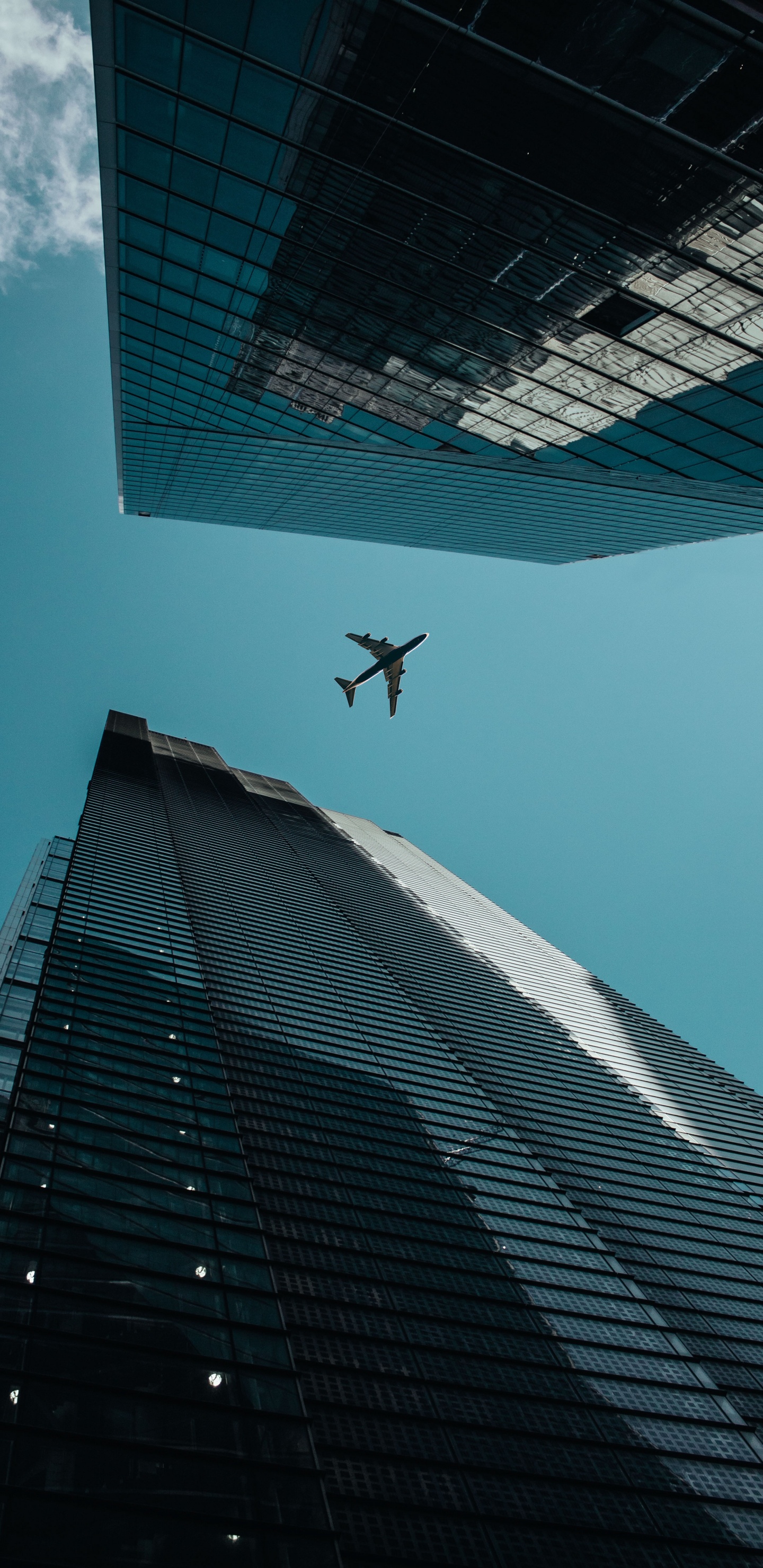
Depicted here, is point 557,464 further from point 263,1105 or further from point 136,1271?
point 136,1271

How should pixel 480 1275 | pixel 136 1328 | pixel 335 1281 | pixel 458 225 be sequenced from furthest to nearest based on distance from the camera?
pixel 480 1275 → pixel 335 1281 → pixel 458 225 → pixel 136 1328

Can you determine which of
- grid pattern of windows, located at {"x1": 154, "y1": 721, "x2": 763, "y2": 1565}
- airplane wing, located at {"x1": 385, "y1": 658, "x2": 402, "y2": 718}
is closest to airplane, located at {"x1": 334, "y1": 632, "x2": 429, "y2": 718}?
airplane wing, located at {"x1": 385, "y1": 658, "x2": 402, "y2": 718}

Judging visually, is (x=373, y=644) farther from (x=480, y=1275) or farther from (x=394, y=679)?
(x=480, y=1275)

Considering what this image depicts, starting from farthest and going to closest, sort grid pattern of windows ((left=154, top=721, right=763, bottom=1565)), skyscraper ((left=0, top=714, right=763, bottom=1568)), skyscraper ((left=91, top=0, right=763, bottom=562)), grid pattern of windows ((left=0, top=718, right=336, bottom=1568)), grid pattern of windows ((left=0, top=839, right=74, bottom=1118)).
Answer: grid pattern of windows ((left=0, top=839, right=74, bottom=1118)) < grid pattern of windows ((left=154, top=721, right=763, bottom=1565)) < skyscraper ((left=91, top=0, right=763, bottom=562)) < skyscraper ((left=0, top=714, right=763, bottom=1568)) < grid pattern of windows ((left=0, top=718, right=336, bottom=1568))

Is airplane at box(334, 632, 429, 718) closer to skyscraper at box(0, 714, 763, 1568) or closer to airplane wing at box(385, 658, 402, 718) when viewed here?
airplane wing at box(385, 658, 402, 718)

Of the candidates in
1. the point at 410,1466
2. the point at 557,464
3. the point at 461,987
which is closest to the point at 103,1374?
the point at 410,1466

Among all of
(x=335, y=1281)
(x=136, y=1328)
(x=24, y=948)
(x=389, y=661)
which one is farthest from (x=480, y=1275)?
(x=389, y=661)

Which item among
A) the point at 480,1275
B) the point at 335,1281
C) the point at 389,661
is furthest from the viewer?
the point at 389,661
